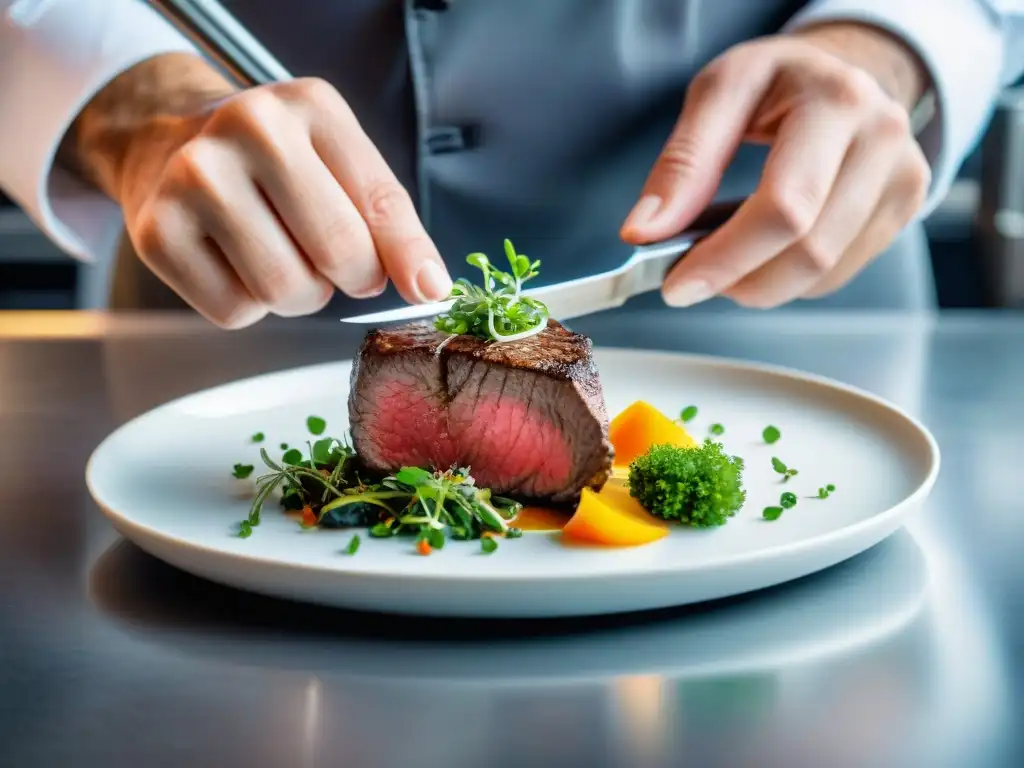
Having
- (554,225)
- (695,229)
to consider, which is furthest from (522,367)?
(554,225)

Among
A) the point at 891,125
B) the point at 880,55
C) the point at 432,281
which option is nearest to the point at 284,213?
the point at 432,281

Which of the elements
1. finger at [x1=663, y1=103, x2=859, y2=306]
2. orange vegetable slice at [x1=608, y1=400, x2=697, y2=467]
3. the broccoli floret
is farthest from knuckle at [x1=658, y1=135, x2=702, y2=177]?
the broccoli floret

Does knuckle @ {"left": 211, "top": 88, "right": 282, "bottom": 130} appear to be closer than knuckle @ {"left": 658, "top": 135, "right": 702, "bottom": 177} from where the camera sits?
Yes

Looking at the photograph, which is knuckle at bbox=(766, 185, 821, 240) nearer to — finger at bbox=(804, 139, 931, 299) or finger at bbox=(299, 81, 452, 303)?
finger at bbox=(804, 139, 931, 299)

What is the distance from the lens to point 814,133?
1.97m

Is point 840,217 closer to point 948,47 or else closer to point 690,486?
point 948,47

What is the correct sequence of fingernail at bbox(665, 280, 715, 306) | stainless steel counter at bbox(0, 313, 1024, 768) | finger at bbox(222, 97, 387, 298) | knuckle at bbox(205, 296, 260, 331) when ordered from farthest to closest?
fingernail at bbox(665, 280, 715, 306)
knuckle at bbox(205, 296, 260, 331)
finger at bbox(222, 97, 387, 298)
stainless steel counter at bbox(0, 313, 1024, 768)

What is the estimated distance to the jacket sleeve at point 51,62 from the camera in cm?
219

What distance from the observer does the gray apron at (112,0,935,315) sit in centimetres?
246

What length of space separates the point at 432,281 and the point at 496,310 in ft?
0.35

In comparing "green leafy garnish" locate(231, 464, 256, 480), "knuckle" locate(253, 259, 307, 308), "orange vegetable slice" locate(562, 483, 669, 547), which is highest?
"knuckle" locate(253, 259, 307, 308)

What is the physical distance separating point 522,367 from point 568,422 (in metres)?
0.09

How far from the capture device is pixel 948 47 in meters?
2.45

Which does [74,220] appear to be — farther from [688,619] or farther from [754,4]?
[688,619]
